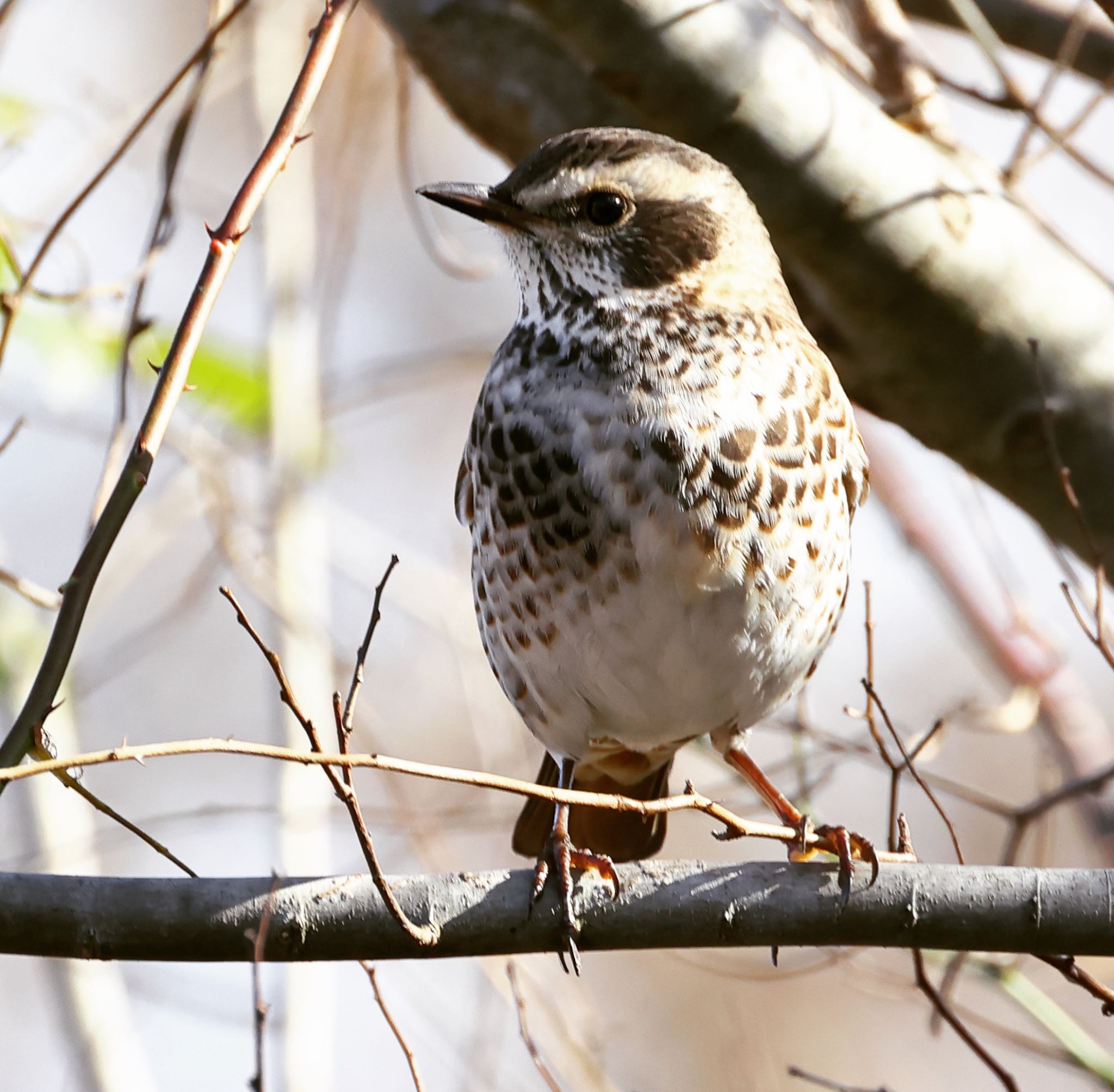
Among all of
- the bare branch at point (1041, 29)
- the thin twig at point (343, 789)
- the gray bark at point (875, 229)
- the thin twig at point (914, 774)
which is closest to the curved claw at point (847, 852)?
the thin twig at point (914, 774)

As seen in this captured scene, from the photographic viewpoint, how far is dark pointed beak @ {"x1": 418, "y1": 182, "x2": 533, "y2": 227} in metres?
3.48

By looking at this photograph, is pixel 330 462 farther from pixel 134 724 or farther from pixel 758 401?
pixel 134 724

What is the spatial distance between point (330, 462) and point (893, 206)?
232 centimetres

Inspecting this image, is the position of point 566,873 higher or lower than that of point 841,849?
lower

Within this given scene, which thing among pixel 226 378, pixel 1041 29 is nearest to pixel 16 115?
pixel 226 378

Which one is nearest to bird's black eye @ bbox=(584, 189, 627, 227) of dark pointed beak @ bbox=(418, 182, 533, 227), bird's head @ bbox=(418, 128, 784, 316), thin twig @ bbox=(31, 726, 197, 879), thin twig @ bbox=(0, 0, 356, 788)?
bird's head @ bbox=(418, 128, 784, 316)

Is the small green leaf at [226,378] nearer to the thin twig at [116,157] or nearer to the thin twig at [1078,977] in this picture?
the thin twig at [116,157]

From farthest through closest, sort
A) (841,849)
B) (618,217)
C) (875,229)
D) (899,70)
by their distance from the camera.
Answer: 1. (899,70)
2. (875,229)
3. (618,217)
4. (841,849)

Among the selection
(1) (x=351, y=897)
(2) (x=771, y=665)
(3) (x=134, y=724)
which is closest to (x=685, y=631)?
(2) (x=771, y=665)

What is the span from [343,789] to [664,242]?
72.7 inches

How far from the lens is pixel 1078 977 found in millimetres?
2709

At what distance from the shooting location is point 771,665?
364 centimetres

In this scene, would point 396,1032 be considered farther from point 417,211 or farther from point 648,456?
point 417,211

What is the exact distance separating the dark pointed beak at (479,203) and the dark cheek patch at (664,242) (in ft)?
0.84
